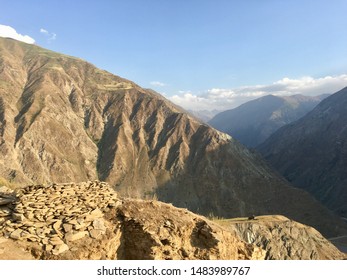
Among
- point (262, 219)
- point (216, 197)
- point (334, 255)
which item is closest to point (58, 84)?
point (216, 197)

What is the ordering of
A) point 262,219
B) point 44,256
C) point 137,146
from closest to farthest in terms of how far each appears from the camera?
point 44,256 < point 262,219 < point 137,146

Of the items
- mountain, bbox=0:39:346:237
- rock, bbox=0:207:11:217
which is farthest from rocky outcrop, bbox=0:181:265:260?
mountain, bbox=0:39:346:237

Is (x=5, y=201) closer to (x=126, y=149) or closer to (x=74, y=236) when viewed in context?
(x=74, y=236)

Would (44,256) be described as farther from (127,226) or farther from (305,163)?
(305,163)

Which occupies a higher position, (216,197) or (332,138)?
(332,138)

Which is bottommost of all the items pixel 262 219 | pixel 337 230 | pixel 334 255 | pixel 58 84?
pixel 337 230

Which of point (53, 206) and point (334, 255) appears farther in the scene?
point (334, 255)

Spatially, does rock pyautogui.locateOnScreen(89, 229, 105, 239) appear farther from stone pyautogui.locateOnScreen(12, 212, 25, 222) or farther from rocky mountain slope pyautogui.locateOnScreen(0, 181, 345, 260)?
stone pyautogui.locateOnScreen(12, 212, 25, 222)
